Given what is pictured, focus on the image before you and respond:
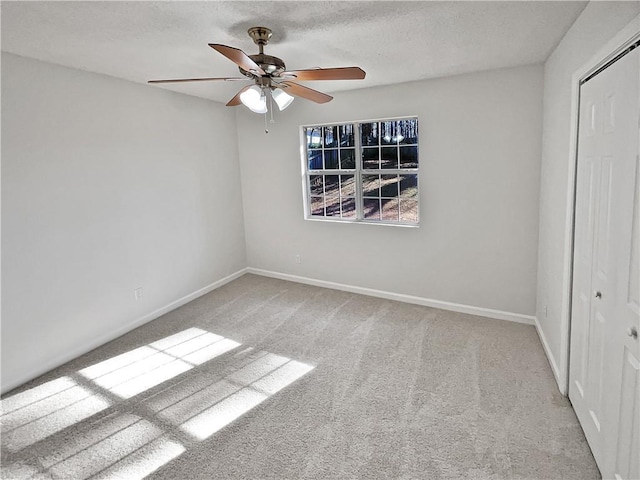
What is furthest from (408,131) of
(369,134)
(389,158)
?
(369,134)

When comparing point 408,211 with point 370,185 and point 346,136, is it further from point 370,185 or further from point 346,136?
point 346,136

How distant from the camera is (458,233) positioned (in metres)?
3.80

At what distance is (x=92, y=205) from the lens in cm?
331

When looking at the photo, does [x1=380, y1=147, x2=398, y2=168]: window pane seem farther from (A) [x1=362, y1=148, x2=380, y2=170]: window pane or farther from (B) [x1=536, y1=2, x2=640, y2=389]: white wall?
(B) [x1=536, y1=2, x2=640, y2=389]: white wall

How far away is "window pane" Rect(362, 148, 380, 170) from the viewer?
4.27m

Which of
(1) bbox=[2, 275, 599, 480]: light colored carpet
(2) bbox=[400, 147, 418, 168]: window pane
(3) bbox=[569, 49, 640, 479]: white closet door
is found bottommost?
(1) bbox=[2, 275, 599, 480]: light colored carpet

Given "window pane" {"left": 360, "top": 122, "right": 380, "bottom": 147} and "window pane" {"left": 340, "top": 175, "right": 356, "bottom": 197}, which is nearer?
"window pane" {"left": 360, "top": 122, "right": 380, "bottom": 147}

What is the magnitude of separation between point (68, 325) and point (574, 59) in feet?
13.8

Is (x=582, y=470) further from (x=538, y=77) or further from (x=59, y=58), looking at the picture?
(x=59, y=58)

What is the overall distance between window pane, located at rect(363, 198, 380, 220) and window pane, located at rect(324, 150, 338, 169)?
0.59m

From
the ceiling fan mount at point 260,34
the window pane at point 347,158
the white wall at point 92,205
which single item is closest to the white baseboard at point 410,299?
the white wall at point 92,205

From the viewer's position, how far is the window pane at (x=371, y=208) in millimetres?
4395

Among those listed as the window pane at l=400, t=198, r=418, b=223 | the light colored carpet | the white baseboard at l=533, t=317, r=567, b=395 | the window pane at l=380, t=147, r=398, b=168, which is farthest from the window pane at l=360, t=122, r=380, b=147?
the white baseboard at l=533, t=317, r=567, b=395

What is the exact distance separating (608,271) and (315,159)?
344cm
